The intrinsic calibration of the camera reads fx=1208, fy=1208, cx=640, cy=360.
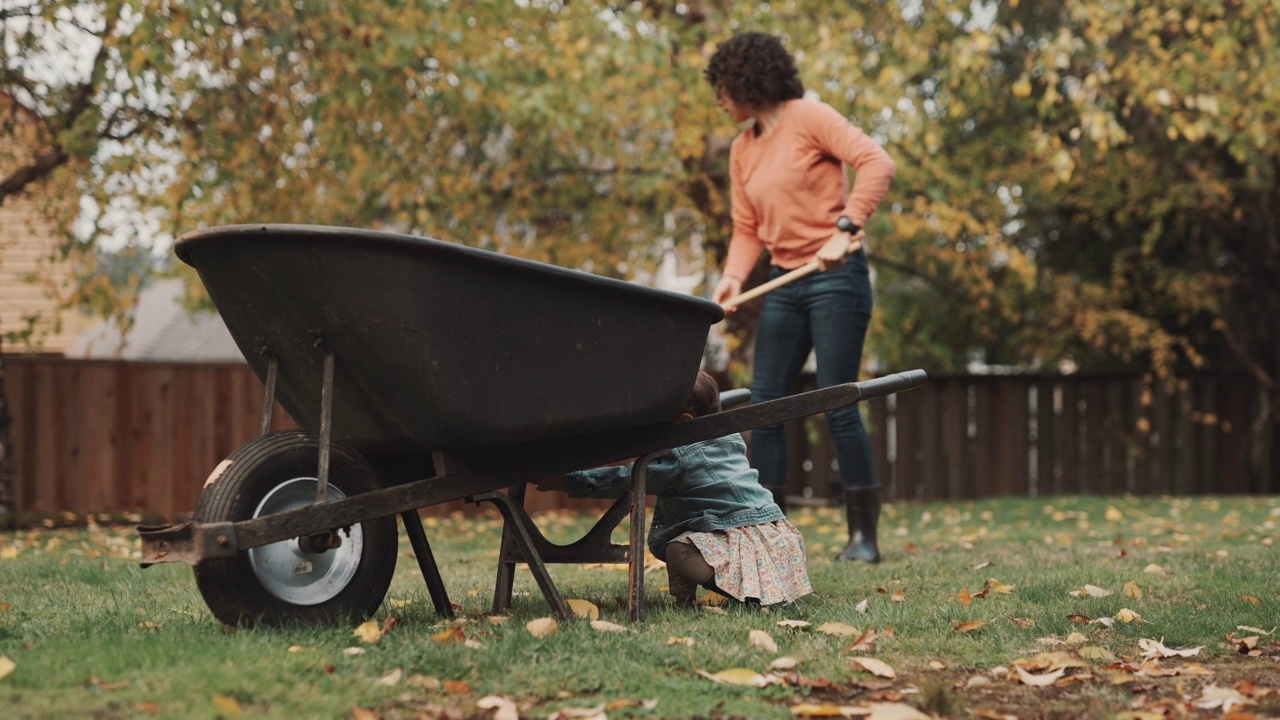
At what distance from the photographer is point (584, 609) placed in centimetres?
292

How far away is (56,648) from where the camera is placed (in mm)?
2219

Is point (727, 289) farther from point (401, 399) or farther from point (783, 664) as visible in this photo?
point (783, 664)

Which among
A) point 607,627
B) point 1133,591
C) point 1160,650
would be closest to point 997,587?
point 1133,591

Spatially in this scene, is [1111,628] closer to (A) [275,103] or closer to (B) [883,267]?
(A) [275,103]

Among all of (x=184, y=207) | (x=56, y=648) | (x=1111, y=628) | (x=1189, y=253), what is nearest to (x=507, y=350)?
(x=56, y=648)

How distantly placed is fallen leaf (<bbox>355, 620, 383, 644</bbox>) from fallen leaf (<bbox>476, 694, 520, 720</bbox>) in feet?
1.37

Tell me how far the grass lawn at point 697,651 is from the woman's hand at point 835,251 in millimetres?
946

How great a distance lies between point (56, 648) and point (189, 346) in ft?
62.5

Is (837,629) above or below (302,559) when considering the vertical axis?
below

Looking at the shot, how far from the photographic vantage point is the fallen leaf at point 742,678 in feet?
6.99

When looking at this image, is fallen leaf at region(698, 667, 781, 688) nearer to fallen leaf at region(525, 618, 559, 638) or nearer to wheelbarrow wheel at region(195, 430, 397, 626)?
fallen leaf at region(525, 618, 559, 638)

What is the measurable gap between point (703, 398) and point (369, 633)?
1.04 m

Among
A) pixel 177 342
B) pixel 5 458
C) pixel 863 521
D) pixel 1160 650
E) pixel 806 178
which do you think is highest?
pixel 177 342

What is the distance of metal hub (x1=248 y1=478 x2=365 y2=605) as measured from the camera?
2393mm
